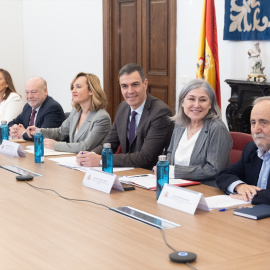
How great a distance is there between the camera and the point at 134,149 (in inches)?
163

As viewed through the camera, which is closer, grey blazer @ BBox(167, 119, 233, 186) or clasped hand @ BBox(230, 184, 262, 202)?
clasped hand @ BBox(230, 184, 262, 202)

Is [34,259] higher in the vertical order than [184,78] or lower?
lower

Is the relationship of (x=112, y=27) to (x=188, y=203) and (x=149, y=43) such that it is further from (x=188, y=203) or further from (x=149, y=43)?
(x=188, y=203)

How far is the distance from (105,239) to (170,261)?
0.35 m

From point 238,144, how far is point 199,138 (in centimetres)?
42

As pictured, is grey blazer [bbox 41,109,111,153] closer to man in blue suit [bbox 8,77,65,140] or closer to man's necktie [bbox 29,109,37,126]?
man in blue suit [bbox 8,77,65,140]

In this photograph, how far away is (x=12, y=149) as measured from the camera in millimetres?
4105

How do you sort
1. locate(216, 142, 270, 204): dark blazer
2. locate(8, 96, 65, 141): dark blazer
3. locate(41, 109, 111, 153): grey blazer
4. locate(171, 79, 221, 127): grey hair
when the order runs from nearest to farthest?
locate(216, 142, 270, 204): dark blazer < locate(171, 79, 221, 127): grey hair < locate(41, 109, 111, 153): grey blazer < locate(8, 96, 65, 141): dark blazer

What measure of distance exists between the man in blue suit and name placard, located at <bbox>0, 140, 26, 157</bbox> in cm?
78

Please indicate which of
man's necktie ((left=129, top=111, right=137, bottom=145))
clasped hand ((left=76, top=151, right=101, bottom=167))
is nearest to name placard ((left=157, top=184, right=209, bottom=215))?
clasped hand ((left=76, top=151, right=101, bottom=167))

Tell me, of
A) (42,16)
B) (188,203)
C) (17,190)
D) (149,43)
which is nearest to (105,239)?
(188,203)

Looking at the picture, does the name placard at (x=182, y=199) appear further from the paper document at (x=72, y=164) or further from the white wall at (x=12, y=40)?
the white wall at (x=12, y=40)

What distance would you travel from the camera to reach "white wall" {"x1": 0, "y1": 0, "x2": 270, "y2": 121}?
6273 millimetres

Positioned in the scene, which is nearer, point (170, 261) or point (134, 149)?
point (170, 261)
